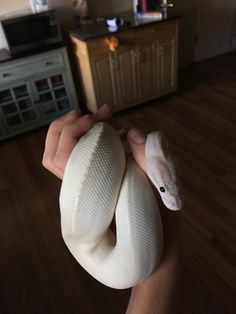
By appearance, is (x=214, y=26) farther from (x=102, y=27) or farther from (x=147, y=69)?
(x=102, y=27)

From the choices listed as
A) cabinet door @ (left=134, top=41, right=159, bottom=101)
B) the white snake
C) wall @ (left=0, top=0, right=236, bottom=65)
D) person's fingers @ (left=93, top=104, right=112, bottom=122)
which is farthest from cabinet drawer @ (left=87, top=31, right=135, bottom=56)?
the white snake

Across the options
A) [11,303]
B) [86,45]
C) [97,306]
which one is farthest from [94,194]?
[86,45]

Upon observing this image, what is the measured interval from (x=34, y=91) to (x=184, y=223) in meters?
1.94

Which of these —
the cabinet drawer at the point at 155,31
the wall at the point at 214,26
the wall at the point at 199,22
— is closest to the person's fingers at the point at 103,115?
the cabinet drawer at the point at 155,31

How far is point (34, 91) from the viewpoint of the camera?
279 cm

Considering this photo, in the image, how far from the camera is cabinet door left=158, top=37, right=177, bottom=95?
2955 millimetres

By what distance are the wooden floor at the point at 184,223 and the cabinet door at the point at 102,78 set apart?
0.27 m

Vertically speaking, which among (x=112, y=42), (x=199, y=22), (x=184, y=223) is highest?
(x=112, y=42)

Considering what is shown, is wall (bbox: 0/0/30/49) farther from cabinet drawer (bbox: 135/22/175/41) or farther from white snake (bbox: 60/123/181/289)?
white snake (bbox: 60/123/181/289)

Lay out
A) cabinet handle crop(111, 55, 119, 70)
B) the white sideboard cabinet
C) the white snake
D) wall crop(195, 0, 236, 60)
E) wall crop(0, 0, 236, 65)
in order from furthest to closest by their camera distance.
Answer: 1. wall crop(195, 0, 236, 60)
2. wall crop(0, 0, 236, 65)
3. cabinet handle crop(111, 55, 119, 70)
4. the white sideboard cabinet
5. the white snake

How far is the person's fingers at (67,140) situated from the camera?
1.93 ft

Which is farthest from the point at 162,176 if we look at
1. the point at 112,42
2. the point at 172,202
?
the point at 112,42

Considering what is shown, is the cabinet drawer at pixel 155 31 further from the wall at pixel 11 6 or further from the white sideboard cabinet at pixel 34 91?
the wall at pixel 11 6

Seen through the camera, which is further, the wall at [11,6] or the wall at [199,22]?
the wall at [199,22]
